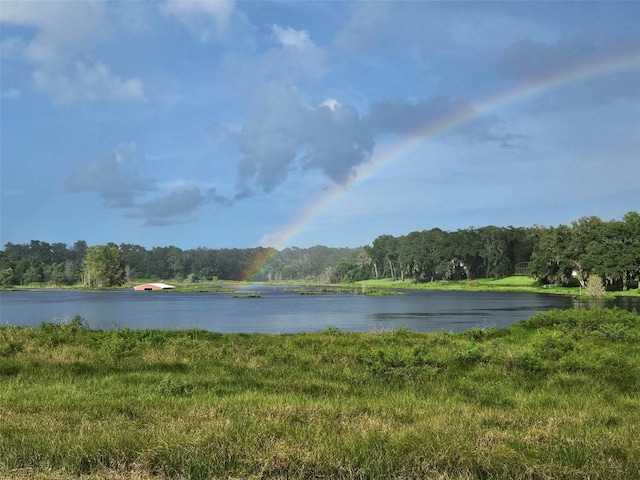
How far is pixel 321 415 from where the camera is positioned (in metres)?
8.55

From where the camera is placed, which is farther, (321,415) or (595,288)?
(595,288)

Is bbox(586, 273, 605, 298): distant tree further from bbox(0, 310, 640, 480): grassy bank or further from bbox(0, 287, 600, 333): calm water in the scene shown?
bbox(0, 310, 640, 480): grassy bank

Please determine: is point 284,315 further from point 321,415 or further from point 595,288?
point 595,288

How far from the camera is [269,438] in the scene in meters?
7.27

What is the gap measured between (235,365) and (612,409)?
31.4 ft

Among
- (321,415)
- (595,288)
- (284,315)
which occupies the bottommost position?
(284,315)

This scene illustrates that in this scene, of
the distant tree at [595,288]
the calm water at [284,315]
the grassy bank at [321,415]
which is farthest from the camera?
the distant tree at [595,288]

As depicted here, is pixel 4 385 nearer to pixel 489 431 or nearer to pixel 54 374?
pixel 54 374

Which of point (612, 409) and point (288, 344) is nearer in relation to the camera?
point (612, 409)

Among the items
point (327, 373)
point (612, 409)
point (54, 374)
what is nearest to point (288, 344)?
point (327, 373)

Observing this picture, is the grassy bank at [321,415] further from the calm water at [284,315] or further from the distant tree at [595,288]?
the distant tree at [595,288]

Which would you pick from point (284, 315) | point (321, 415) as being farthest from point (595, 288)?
point (321, 415)

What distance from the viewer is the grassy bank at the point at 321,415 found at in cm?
646

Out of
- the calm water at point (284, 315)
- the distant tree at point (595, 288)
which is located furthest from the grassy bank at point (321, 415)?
the distant tree at point (595, 288)
